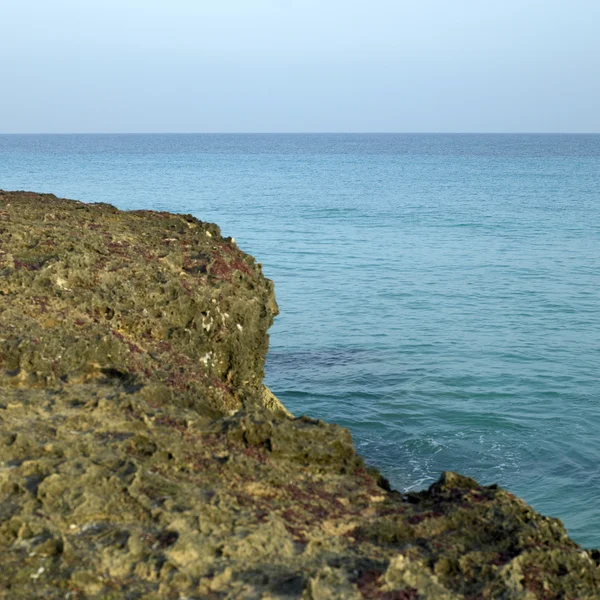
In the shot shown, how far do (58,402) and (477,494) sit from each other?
136 inches

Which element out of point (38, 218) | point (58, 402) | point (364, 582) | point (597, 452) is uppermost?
point (38, 218)

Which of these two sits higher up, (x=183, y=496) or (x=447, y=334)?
(x=183, y=496)

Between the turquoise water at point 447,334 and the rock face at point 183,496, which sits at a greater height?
the rock face at point 183,496

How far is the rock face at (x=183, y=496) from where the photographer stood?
186 inches

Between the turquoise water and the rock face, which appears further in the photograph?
the turquoise water

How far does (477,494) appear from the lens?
19.2 feet

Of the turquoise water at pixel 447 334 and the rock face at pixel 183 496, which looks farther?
the turquoise water at pixel 447 334

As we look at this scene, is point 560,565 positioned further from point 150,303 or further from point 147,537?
point 150,303

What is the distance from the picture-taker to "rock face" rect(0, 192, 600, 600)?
15.5ft

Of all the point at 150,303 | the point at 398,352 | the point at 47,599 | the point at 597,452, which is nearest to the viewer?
the point at 47,599

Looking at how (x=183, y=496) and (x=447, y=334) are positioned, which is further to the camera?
(x=447, y=334)

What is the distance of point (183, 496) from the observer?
5.49 metres

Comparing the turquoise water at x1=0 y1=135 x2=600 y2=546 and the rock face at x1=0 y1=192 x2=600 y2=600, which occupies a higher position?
the rock face at x1=0 y1=192 x2=600 y2=600

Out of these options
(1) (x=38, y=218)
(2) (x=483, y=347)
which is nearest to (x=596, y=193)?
(2) (x=483, y=347)
